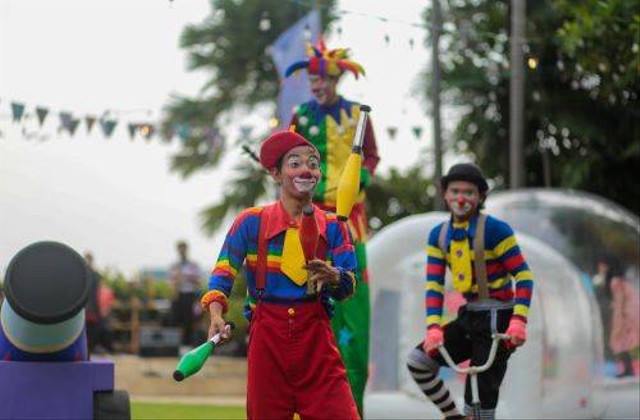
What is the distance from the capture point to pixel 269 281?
577cm

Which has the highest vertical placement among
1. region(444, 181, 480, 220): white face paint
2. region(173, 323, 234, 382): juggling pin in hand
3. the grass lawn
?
region(444, 181, 480, 220): white face paint

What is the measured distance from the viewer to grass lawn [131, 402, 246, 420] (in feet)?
40.3

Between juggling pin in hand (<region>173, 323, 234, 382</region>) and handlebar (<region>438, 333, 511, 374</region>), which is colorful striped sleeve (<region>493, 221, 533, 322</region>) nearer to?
handlebar (<region>438, 333, 511, 374</region>)

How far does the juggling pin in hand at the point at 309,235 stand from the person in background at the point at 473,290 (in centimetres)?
186

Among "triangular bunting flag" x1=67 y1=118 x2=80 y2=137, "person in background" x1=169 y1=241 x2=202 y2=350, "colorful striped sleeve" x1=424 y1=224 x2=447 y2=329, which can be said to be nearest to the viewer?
"colorful striped sleeve" x1=424 y1=224 x2=447 y2=329

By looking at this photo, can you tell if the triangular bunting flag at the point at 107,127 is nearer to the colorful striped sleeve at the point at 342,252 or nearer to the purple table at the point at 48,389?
the purple table at the point at 48,389

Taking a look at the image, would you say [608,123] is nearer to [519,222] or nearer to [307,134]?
[519,222]

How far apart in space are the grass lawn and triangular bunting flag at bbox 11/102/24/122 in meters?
2.69

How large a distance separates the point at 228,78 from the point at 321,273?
21.5 metres

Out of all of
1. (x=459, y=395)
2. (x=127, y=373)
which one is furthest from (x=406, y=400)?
(x=127, y=373)

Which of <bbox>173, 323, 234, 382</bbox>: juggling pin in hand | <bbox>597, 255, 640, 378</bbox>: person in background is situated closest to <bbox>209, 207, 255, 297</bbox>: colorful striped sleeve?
<bbox>173, 323, 234, 382</bbox>: juggling pin in hand

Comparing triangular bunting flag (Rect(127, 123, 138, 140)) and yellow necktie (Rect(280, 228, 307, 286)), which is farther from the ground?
triangular bunting flag (Rect(127, 123, 138, 140))

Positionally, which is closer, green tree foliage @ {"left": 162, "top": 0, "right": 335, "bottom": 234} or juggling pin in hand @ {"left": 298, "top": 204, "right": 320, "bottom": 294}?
juggling pin in hand @ {"left": 298, "top": 204, "right": 320, "bottom": 294}

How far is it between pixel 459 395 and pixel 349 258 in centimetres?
584
